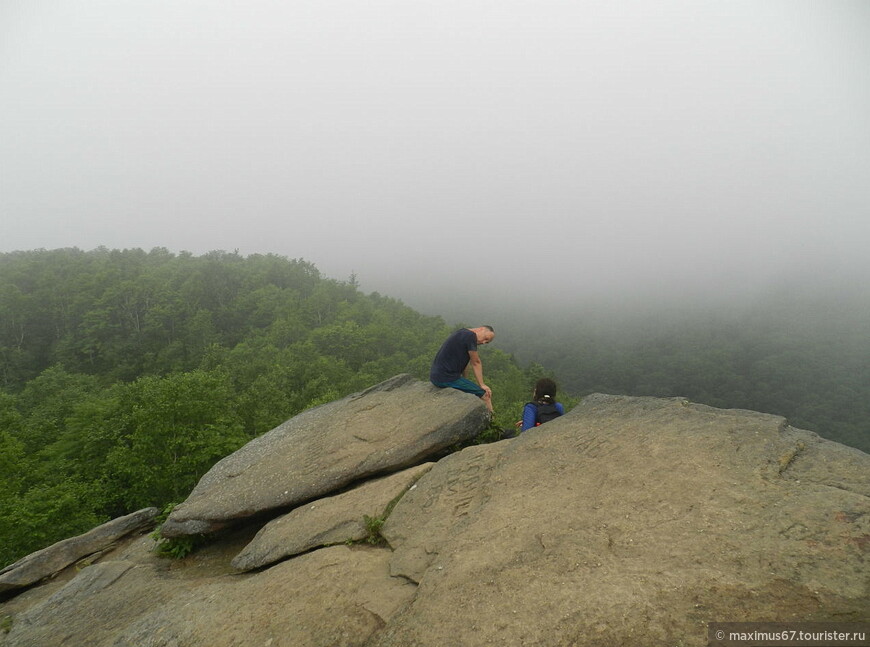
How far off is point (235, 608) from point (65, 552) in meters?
7.50

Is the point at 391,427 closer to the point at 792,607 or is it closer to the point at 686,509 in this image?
the point at 686,509

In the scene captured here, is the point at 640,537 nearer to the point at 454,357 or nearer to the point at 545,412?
the point at 545,412

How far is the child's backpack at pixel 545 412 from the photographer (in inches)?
338

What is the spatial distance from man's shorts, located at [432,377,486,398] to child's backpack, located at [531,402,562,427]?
1.61m

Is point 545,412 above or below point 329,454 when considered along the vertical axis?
above

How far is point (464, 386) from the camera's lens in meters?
10.1

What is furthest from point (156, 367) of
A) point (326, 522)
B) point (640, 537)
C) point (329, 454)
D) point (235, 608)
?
point (640, 537)

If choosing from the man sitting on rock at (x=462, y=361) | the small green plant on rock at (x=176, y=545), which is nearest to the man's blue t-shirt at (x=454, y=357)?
the man sitting on rock at (x=462, y=361)

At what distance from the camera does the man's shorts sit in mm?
10000

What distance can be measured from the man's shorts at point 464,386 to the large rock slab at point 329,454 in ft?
0.99

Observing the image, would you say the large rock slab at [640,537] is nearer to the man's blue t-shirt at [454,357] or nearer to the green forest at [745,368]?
the man's blue t-shirt at [454,357]

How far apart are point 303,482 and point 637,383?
14356 centimetres

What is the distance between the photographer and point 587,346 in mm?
175500

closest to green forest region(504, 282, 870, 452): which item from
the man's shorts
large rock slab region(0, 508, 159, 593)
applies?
the man's shorts
